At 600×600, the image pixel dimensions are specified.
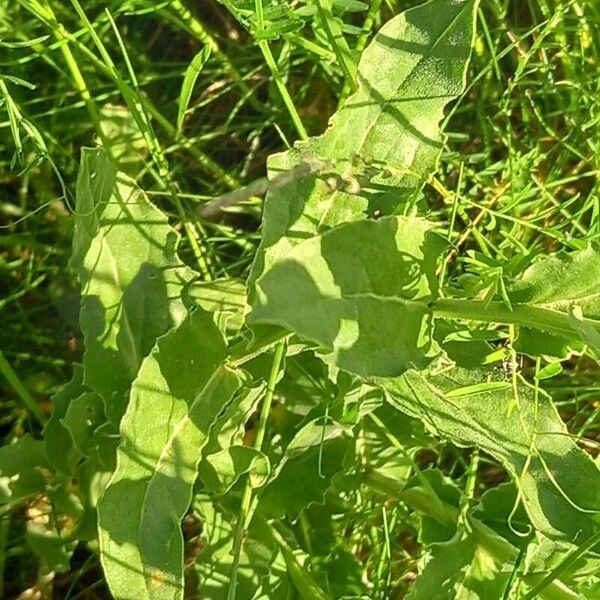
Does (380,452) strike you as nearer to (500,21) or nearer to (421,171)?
(421,171)

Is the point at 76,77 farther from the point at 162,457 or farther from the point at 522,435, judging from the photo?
the point at 522,435

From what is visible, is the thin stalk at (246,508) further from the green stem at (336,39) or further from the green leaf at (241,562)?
the green stem at (336,39)

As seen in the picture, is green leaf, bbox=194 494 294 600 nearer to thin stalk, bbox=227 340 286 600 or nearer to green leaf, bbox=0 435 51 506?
thin stalk, bbox=227 340 286 600

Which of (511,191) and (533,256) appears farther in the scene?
(511,191)

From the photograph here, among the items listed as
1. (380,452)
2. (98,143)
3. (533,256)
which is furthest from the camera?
(98,143)

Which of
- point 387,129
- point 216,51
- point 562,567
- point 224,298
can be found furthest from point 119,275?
point 562,567

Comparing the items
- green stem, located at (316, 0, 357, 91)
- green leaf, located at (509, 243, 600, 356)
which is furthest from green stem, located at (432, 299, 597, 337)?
green stem, located at (316, 0, 357, 91)

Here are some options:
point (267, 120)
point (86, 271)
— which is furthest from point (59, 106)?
point (86, 271)
